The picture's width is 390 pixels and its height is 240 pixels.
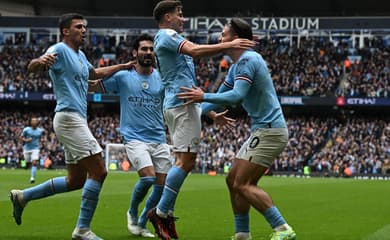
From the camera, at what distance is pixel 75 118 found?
915 cm

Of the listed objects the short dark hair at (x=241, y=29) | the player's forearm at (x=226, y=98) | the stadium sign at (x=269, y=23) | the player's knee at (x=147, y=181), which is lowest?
the player's knee at (x=147, y=181)

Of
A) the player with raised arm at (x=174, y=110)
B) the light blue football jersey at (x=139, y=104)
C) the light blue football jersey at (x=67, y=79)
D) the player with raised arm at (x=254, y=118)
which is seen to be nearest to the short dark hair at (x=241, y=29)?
the player with raised arm at (x=254, y=118)

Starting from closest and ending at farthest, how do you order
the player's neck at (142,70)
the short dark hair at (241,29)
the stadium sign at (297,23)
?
the short dark hair at (241,29), the player's neck at (142,70), the stadium sign at (297,23)

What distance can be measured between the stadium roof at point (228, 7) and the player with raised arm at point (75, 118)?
52.3 m

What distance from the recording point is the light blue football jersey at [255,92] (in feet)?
27.3

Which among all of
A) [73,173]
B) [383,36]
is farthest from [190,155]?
[383,36]

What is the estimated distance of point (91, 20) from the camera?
55750mm

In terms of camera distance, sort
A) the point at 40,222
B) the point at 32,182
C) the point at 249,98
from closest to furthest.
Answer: the point at 249,98
the point at 40,222
the point at 32,182

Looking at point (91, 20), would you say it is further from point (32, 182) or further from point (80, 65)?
point (80, 65)

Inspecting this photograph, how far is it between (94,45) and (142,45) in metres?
48.5

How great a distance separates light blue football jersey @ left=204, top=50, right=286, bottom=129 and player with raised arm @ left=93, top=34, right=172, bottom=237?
2.26 metres

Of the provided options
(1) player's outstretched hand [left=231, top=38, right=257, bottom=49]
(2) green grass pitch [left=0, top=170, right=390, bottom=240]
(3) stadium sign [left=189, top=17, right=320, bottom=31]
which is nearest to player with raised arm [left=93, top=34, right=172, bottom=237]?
(2) green grass pitch [left=0, top=170, right=390, bottom=240]

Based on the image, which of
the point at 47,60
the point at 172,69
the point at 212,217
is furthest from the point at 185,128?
the point at 212,217

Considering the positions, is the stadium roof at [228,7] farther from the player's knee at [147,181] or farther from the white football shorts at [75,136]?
the white football shorts at [75,136]
